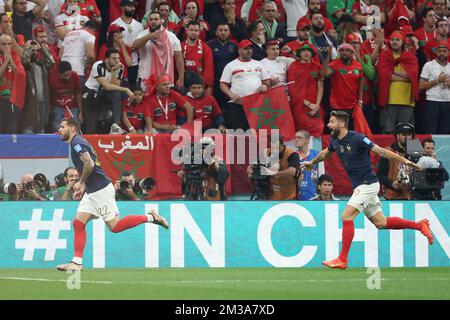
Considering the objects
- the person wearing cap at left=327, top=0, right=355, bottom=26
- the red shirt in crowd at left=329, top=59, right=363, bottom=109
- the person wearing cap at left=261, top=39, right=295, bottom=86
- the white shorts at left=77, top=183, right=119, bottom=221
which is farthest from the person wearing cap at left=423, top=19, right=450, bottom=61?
the white shorts at left=77, top=183, right=119, bottom=221

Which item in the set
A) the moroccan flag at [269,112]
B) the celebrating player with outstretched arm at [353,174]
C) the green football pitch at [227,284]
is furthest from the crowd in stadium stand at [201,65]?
the celebrating player with outstretched arm at [353,174]

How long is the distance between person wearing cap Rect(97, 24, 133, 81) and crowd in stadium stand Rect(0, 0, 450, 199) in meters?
0.02

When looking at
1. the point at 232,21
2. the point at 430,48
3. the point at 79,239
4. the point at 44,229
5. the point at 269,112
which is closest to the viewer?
the point at 79,239

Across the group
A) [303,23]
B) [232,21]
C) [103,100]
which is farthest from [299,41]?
[103,100]

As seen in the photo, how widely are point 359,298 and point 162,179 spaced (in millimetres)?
5631

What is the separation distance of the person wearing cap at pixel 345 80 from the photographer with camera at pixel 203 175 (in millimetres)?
2834

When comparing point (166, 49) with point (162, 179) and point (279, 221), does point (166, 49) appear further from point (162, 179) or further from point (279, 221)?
point (279, 221)

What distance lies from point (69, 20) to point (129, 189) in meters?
3.43

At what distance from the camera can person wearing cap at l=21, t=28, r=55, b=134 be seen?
16219 millimetres

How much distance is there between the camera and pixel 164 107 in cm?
1656

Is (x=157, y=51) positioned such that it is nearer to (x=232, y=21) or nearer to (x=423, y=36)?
(x=232, y=21)

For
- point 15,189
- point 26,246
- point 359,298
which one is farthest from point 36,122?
point 359,298

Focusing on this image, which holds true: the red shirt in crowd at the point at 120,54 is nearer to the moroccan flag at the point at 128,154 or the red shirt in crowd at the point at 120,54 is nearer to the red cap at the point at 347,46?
the moroccan flag at the point at 128,154

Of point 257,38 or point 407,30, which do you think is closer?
point 257,38
